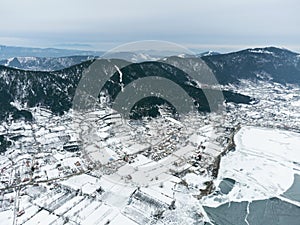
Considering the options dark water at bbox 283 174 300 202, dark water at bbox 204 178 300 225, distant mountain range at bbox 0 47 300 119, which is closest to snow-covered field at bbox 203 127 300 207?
dark water at bbox 283 174 300 202

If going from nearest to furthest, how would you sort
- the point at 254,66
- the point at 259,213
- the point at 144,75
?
the point at 259,213 < the point at 144,75 < the point at 254,66

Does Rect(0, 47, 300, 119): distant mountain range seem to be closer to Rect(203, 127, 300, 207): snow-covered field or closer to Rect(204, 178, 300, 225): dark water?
Rect(203, 127, 300, 207): snow-covered field

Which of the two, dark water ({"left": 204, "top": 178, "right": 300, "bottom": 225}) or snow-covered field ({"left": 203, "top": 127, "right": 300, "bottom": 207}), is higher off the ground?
snow-covered field ({"left": 203, "top": 127, "right": 300, "bottom": 207})

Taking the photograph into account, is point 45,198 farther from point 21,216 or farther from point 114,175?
point 114,175

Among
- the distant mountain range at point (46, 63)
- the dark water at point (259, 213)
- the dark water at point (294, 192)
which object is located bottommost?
the dark water at point (259, 213)

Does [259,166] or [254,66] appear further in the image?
[254,66]

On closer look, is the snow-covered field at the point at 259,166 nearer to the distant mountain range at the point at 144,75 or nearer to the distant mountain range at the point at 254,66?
the distant mountain range at the point at 144,75

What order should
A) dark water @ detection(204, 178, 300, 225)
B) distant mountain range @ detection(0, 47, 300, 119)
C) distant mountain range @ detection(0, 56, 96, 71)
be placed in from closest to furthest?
dark water @ detection(204, 178, 300, 225)
distant mountain range @ detection(0, 47, 300, 119)
distant mountain range @ detection(0, 56, 96, 71)

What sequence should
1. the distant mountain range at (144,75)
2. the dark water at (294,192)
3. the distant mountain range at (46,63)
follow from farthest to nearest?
the distant mountain range at (46,63) < the distant mountain range at (144,75) < the dark water at (294,192)

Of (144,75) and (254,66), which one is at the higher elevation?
(254,66)

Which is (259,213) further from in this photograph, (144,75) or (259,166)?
(144,75)

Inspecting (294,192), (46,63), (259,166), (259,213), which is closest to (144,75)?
(259,166)

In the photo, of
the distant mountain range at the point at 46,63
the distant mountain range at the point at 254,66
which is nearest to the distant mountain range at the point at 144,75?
the distant mountain range at the point at 254,66
